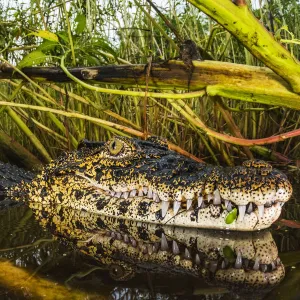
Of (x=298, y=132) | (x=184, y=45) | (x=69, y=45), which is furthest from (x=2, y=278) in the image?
(x=69, y=45)

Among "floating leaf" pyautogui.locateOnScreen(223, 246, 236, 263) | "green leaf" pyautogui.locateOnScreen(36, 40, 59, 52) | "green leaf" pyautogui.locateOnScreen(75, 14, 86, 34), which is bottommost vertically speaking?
"floating leaf" pyautogui.locateOnScreen(223, 246, 236, 263)

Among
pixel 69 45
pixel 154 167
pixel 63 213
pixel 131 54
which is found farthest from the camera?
pixel 131 54

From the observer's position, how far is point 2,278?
201 cm

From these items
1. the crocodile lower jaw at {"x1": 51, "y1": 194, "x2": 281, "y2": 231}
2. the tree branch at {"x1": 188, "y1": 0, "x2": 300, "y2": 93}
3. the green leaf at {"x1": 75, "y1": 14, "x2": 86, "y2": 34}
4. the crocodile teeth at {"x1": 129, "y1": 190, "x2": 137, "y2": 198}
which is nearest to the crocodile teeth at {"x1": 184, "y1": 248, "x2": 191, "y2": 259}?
the crocodile lower jaw at {"x1": 51, "y1": 194, "x2": 281, "y2": 231}

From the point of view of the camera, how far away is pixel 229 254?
227cm

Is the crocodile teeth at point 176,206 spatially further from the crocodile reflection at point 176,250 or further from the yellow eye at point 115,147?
the yellow eye at point 115,147

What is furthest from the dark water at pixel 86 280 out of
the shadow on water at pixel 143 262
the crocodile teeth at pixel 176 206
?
the crocodile teeth at pixel 176 206

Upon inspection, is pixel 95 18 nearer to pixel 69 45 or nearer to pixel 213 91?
pixel 69 45

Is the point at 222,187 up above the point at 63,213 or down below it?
above

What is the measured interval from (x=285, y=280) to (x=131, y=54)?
141 inches

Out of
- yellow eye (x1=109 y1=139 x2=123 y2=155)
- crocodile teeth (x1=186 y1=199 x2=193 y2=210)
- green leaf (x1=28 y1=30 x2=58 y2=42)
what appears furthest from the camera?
green leaf (x1=28 y1=30 x2=58 y2=42)

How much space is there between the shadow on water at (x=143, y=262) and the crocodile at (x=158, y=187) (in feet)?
0.31

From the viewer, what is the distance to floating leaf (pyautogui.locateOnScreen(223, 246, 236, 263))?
2189 millimetres

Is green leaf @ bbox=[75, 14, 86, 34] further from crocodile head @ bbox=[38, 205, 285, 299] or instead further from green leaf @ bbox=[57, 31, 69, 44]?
crocodile head @ bbox=[38, 205, 285, 299]
